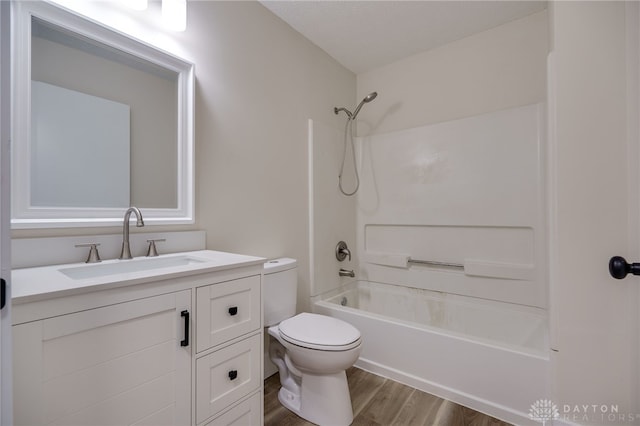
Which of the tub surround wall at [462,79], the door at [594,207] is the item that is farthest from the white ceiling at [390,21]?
the door at [594,207]

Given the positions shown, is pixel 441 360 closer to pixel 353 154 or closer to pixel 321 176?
pixel 321 176

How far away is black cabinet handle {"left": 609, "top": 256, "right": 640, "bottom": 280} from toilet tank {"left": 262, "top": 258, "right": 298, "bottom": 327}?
152 centimetres

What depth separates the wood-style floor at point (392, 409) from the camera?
1473mm

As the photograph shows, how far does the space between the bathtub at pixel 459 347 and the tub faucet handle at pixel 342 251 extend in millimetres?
303

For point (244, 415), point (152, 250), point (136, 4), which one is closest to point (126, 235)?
point (152, 250)

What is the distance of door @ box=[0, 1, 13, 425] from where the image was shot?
1.54 ft

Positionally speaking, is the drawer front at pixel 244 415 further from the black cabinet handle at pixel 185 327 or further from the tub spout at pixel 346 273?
the tub spout at pixel 346 273

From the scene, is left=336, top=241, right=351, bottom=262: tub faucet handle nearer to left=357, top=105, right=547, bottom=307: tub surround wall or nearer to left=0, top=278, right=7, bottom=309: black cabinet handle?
left=357, top=105, right=547, bottom=307: tub surround wall

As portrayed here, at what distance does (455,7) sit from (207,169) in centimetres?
195

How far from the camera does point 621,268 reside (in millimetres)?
1126

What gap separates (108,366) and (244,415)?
63cm

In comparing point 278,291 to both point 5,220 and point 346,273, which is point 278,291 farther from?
point 5,220

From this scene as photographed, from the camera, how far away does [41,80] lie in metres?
1.06

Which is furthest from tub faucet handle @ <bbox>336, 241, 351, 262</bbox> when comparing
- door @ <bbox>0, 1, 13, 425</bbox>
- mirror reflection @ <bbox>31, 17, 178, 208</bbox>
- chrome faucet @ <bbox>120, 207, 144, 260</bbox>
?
door @ <bbox>0, 1, 13, 425</bbox>
